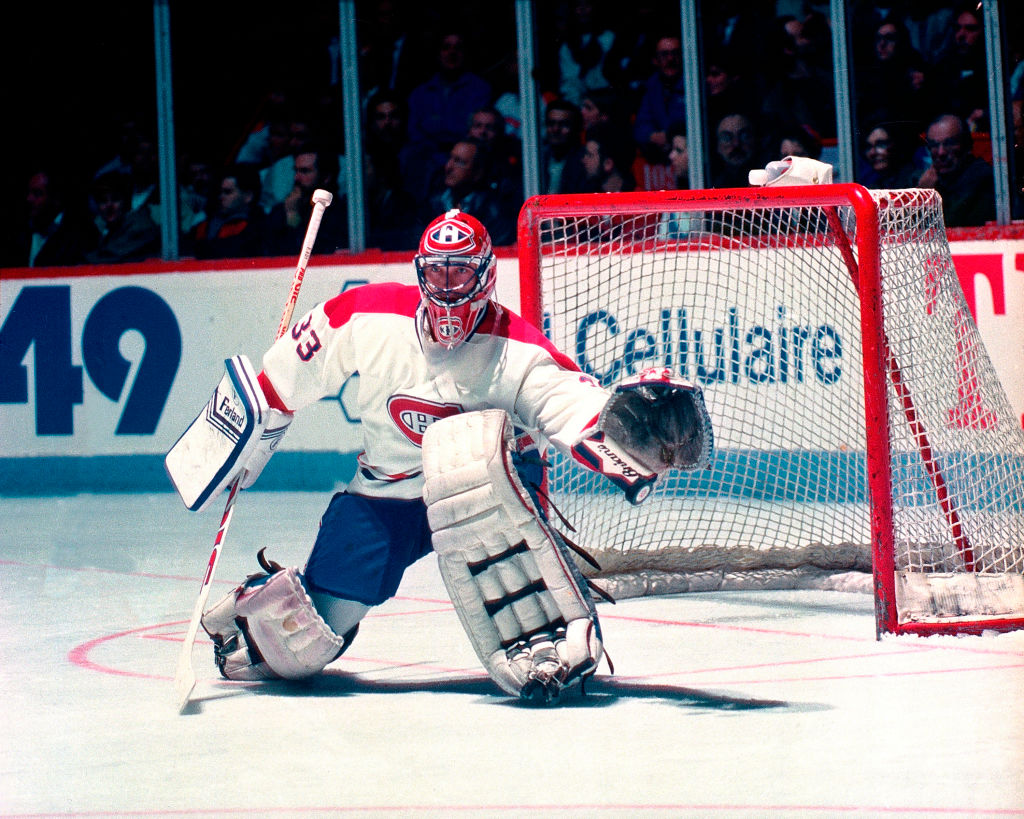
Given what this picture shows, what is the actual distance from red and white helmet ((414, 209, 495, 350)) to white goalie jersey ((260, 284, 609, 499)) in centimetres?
5

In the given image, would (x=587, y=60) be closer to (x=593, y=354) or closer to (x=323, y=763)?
(x=593, y=354)

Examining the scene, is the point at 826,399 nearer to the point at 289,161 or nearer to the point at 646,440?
the point at 646,440

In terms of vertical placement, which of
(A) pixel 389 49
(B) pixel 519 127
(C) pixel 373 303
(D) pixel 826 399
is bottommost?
(D) pixel 826 399

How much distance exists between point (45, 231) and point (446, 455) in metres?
4.97

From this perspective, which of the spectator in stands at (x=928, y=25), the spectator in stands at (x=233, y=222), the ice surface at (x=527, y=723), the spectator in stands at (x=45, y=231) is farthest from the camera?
the spectator in stands at (x=45, y=231)

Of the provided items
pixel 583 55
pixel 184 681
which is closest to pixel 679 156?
pixel 583 55

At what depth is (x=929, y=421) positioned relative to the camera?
4066mm

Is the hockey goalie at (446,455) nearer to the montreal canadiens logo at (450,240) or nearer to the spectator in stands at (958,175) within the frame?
the montreal canadiens logo at (450,240)

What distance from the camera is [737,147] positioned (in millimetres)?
6508

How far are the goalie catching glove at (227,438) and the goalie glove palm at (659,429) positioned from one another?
0.71 meters

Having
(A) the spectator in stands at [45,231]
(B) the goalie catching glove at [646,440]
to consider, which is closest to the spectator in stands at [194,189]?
(A) the spectator in stands at [45,231]

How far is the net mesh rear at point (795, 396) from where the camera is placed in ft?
13.1

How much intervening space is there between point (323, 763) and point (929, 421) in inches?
77.9

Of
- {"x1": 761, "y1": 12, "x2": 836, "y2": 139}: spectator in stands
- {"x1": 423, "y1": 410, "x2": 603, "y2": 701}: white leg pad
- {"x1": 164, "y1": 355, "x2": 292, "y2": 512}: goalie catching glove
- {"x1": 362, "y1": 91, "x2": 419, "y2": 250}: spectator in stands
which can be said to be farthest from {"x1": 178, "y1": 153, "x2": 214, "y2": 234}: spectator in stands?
{"x1": 423, "y1": 410, "x2": 603, "y2": 701}: white leg pad
